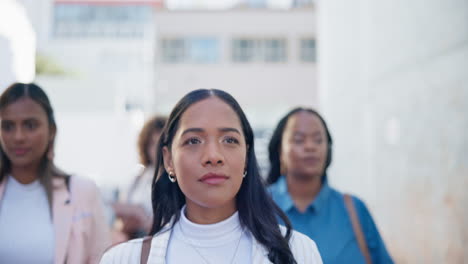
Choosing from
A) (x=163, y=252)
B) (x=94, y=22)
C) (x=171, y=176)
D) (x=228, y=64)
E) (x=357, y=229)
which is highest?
(x=94, y=22)

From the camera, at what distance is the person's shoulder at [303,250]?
1.85m

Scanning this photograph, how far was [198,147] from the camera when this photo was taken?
1.82m

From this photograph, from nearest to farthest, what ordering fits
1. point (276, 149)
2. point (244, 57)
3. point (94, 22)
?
point (276, 149), point (244, 57), point (94, 22)

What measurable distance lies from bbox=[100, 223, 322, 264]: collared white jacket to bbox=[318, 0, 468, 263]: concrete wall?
208 cm

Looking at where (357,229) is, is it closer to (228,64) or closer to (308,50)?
(228,64)

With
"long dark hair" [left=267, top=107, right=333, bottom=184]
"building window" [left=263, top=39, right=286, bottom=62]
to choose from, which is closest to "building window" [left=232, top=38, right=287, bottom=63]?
"building window" [left=263, top=39, right=286, bottom=62]

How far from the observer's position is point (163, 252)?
179 centimetres

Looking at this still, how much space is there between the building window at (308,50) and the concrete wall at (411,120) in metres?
14.7

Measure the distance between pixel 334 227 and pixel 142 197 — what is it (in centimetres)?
192

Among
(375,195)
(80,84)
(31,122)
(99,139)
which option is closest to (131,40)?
(80,84)

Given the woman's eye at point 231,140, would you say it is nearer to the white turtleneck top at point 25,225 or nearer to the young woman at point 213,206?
the young woman at point 213,206

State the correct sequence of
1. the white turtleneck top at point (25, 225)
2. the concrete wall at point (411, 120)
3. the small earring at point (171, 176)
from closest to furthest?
the small earring at point (171, 176), the white turtleneck top at point (25, 225), the concrete wall at point (411, 120)

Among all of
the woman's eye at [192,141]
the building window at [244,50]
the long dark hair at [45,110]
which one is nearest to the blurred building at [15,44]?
the long dark hair at [45,110]

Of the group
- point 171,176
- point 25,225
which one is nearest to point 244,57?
point 25,225
